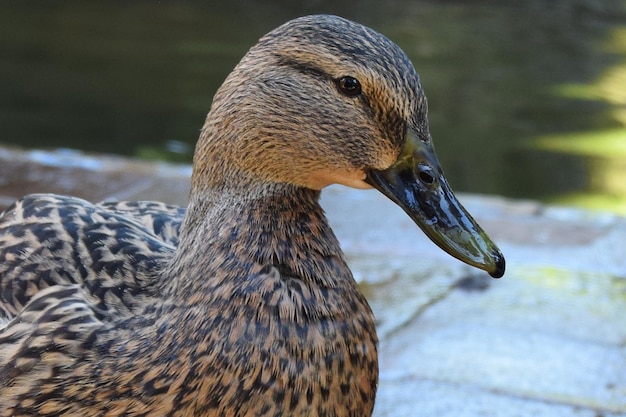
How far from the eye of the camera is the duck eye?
176cm

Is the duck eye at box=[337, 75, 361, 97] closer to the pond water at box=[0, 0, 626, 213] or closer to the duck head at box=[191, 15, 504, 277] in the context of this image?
the duck head at box=[191, 15, 504, 277]

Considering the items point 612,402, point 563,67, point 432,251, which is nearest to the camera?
point 612,402

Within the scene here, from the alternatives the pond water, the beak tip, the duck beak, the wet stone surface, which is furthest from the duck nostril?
the pond water

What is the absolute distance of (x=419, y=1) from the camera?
13.0 m

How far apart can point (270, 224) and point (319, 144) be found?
176 millimetres

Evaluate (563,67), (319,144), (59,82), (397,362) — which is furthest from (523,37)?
(319,144)

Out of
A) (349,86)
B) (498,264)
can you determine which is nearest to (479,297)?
(498,264)

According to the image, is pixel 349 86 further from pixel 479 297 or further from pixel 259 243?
pixel 479 297

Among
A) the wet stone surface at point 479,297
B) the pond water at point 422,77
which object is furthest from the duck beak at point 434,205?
the pond water at point 422,77

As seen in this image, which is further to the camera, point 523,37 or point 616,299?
point 523,37

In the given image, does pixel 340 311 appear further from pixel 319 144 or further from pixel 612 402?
pixel 612 402

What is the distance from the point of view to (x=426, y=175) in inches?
69.9

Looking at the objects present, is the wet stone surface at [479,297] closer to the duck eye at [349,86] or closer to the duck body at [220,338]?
the duck body at [220,338]

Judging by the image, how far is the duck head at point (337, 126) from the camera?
5.73 ft
